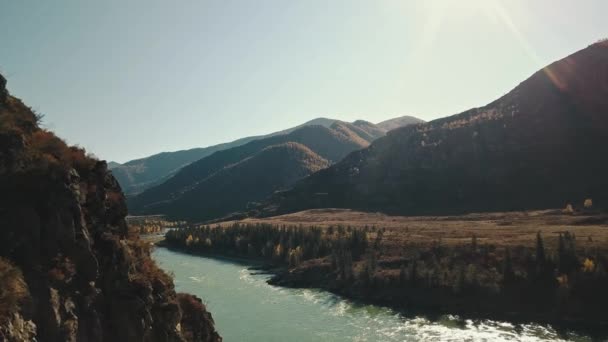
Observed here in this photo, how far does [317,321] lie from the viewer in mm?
87125

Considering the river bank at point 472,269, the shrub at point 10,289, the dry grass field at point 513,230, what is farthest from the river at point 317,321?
the shrub at point 10,289

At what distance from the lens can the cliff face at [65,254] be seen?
1980cm

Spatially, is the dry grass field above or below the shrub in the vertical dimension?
below

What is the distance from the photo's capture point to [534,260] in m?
104

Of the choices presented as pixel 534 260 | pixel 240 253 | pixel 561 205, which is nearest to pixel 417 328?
pixel 534 260

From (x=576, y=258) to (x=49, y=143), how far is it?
106 metres

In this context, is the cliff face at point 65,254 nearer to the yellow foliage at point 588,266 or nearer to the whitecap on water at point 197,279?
the yellow foliage at point 588,266

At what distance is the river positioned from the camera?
7719 centimetres

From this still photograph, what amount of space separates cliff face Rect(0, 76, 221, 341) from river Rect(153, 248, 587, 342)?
35154 millimetres

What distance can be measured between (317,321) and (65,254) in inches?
2765

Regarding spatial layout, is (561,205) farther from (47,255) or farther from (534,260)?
(47,255)

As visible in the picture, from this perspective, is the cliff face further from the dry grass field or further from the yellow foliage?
the dry grass field

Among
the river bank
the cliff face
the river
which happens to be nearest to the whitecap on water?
the river

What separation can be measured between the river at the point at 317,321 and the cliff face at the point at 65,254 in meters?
35.2
